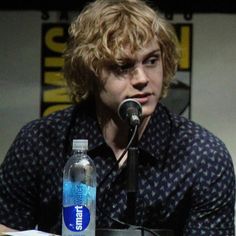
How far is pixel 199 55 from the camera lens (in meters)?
2.87

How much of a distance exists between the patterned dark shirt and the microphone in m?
0.35

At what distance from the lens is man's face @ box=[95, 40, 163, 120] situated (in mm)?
1513

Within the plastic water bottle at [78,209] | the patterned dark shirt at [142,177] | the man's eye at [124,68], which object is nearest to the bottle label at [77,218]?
the plastic water bottle at [78,209]

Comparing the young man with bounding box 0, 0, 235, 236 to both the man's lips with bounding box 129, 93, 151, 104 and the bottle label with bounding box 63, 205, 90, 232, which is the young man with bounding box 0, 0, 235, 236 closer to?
the man's lips with bounding box 129, 93, 151, 104

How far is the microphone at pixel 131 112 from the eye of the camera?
1276 millimetres

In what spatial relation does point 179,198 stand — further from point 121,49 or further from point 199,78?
point 199,78

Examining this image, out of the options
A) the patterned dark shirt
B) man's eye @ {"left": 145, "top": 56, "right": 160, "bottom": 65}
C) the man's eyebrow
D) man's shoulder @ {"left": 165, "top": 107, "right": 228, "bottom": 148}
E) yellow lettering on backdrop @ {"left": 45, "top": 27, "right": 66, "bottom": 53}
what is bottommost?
the patterned dark shirt

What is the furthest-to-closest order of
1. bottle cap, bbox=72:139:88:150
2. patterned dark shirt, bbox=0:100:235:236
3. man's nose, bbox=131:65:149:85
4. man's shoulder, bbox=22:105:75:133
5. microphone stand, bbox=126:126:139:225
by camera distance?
man's shoulder, bbox=22:105:75:133, patterned dark shirt, bbox=0:100:235:236, man's nose, bbox=131:65:149:85, bottle cap, bbox=72:139:88:150, microphone stand, bbox=126:126:139:225

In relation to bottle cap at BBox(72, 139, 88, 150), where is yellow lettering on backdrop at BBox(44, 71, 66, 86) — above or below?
below

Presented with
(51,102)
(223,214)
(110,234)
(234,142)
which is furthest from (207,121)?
(110,234)

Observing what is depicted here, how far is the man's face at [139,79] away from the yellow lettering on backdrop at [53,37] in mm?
1303

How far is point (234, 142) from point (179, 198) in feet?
4.42

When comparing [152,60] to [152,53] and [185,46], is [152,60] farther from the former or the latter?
[185,46]

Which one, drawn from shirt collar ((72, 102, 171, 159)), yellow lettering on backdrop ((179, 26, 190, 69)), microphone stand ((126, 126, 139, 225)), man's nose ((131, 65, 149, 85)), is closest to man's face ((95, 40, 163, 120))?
man's nose ((131, 65, 149, 85))
